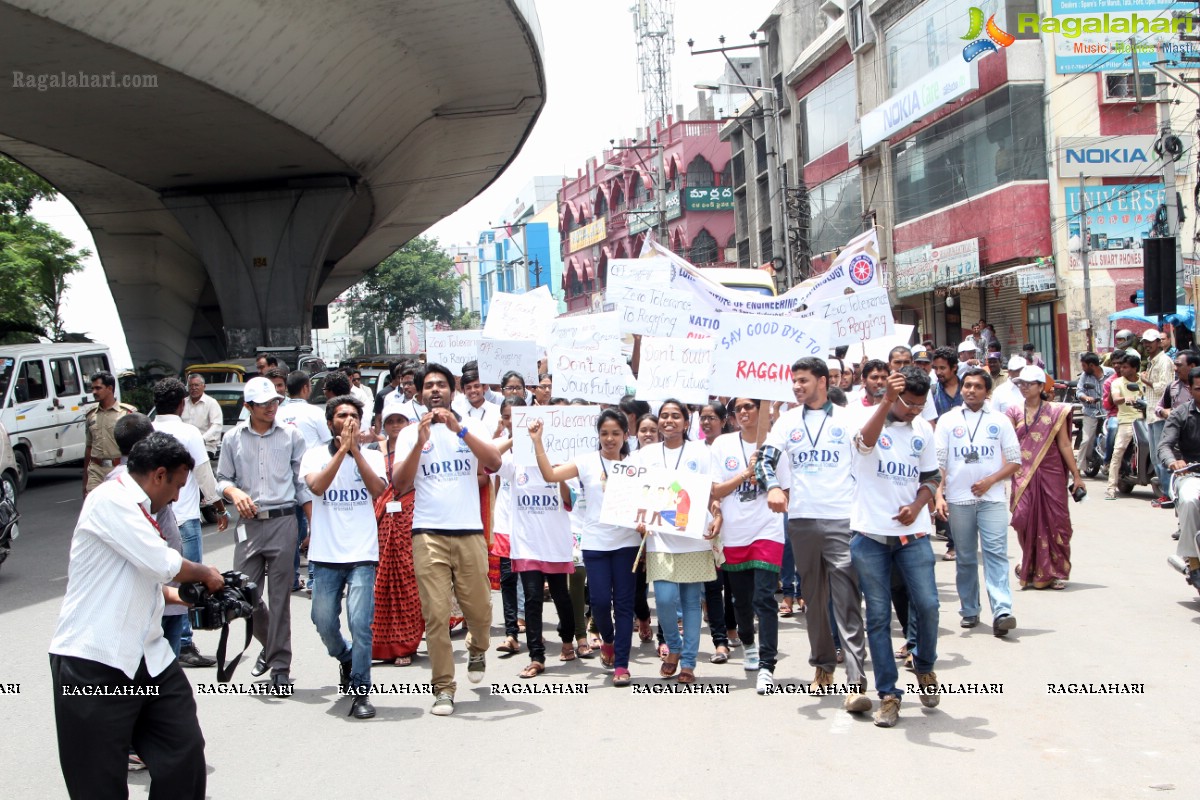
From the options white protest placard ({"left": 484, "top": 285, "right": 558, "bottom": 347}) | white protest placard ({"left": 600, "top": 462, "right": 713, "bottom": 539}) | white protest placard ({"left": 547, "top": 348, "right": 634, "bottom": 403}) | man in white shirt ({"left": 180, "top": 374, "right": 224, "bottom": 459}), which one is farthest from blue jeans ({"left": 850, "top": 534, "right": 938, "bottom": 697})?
man in white shirt ({"left": 180, "top": 374, "right": 224, "bottom": 459})

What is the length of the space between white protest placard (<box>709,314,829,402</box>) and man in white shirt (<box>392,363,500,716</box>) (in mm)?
1576

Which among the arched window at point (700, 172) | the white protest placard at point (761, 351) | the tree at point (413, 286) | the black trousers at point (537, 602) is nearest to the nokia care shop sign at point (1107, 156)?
the white protest placard at point (761, 351)

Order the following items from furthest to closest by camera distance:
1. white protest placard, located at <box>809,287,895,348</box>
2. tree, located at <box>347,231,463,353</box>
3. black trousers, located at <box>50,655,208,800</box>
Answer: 1. tree, located at <box>347,231,463,353</box>
2. white protest placard, located at <box>809,287,895,348</box>
3. black trousers, located at <box>50,655,208,800</box>

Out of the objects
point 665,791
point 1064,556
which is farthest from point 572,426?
point 1064,556

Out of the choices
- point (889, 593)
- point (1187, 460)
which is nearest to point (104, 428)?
point (889, 593)

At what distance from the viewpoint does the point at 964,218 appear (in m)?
32.5

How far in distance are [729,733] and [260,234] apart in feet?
94.0

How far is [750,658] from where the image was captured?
7418 mm

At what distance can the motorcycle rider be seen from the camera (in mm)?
8211

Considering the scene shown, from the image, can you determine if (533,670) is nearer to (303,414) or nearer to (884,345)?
(303,414)

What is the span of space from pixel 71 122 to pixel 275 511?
20.0m

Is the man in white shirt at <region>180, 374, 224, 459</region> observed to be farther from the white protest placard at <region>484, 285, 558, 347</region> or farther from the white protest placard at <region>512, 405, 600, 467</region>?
the white protest placard at <region>512, 405, 600, 467</region>

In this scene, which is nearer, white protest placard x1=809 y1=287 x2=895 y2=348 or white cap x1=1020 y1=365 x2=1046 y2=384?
white cap x1=1020 y1=365 x2=1046 y2=384

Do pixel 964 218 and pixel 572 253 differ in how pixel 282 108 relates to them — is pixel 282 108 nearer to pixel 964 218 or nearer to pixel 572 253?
pixel 964 218
